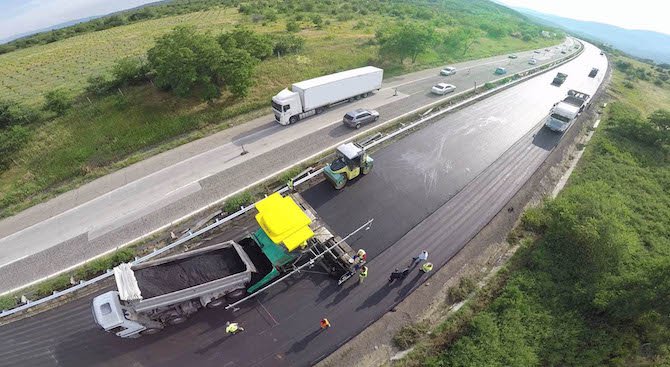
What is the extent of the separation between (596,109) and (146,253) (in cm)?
4655

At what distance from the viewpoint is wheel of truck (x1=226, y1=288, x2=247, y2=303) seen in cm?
1469

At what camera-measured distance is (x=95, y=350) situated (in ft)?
45.3

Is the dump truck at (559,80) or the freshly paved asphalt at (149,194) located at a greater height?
the dump truck at (559,80)

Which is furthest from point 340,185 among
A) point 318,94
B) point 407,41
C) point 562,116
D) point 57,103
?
point 57,103

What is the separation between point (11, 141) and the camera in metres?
24.8

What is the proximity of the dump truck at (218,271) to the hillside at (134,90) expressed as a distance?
15.4m

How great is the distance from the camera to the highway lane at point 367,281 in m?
13.7

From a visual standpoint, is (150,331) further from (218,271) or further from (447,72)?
(447,72)

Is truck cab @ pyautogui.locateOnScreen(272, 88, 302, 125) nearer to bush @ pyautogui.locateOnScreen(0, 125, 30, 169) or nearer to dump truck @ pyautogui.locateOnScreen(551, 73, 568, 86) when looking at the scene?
bush @ pyautogui.locateOnScreen(0, 125, 30, 169)

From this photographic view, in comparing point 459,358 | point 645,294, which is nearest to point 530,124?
point 645,294

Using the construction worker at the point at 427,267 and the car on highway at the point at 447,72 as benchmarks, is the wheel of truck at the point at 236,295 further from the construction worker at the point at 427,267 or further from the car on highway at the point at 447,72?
the car on highway at the point at 447,72

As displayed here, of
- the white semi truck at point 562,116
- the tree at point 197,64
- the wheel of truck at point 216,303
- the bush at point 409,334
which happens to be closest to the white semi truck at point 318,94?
the tree at point 197,64

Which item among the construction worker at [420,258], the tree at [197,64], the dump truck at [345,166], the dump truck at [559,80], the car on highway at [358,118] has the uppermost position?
the tree at [197,64]

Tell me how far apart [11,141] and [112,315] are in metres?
23.7
